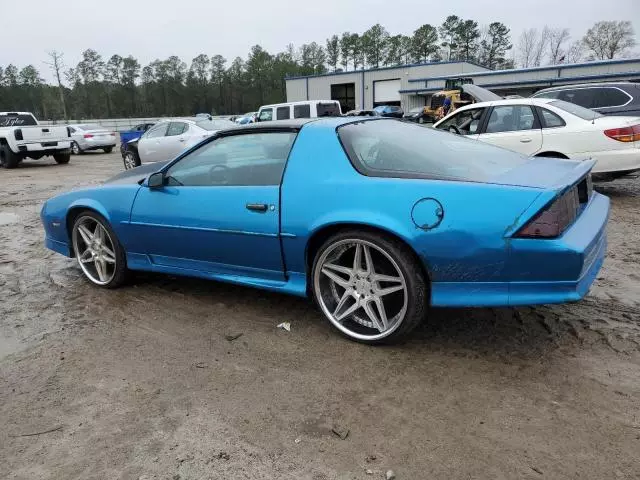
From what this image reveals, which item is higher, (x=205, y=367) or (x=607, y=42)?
(x=607, y=42)

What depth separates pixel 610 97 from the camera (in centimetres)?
926

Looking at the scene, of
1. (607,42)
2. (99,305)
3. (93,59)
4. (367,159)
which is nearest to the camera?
(367,159)

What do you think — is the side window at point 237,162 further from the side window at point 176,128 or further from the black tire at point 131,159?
the black tire at point 131,159

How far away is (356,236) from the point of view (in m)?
2.97

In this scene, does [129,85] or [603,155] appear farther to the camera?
[129,85]

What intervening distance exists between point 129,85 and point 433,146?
86544 mm

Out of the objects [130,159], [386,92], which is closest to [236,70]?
[386,92]

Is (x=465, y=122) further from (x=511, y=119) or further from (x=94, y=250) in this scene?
(x=94, y=250)

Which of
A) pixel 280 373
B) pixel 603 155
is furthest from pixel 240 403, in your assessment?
pixel 603 155

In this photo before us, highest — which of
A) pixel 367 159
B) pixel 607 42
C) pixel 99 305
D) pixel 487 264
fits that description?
pixel 607 42

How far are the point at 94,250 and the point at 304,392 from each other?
2.65m

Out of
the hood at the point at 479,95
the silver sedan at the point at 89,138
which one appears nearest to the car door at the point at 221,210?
the hood at the point at 479,95

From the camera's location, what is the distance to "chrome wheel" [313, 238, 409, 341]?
3.02 meters

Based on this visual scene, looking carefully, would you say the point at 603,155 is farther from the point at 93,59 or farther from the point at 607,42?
the point at 93,59
